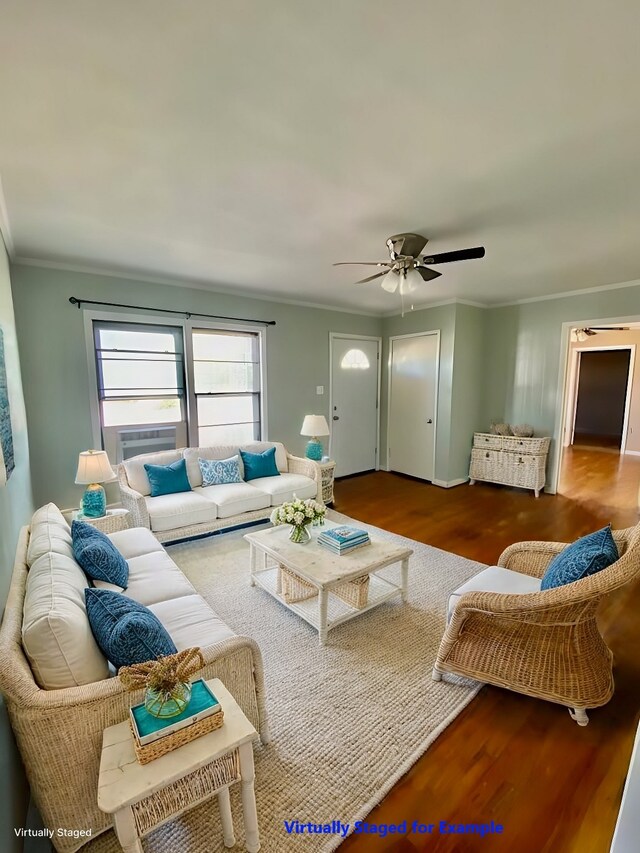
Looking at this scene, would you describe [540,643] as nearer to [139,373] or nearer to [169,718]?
[169,718]

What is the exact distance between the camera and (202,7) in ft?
3.54

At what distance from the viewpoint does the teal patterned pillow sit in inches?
152

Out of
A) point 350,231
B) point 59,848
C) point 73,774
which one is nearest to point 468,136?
point 350,231

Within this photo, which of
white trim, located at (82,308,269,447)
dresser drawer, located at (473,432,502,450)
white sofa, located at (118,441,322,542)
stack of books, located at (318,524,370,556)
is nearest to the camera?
stack of books, located at (318,524,370,556)

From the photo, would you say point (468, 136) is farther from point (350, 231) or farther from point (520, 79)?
point (350, 231)

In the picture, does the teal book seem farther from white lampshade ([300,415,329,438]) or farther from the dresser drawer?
the dresser drawer

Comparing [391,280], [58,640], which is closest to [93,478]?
[58,640]

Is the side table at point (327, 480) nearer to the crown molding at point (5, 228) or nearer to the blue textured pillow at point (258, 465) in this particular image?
the blue textured pillow at point (258, 465)

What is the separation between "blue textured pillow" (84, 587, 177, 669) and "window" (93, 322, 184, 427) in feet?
9.29

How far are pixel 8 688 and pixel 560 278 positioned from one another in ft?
16.6

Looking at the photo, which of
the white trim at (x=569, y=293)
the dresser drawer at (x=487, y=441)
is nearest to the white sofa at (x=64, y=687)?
the dresser drawer at (x=487, y=441)

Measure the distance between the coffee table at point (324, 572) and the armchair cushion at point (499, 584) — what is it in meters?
0.52

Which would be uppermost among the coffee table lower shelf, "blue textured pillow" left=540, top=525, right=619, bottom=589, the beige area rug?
"blue textured pillow" left=540, top=525, right=619, bottom=589

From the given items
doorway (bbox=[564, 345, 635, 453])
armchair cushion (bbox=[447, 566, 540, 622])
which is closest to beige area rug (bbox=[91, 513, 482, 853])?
armchair cushion (bbox=[447, 566, 540, 622])
